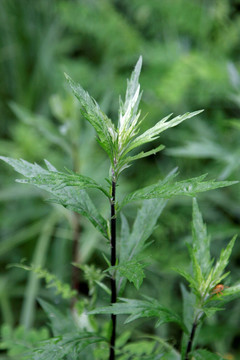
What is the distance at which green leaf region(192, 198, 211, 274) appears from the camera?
0.55 metres

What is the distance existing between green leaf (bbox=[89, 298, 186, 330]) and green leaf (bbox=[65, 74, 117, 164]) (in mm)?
194

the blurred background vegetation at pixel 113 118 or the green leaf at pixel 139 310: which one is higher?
the blurred background vegetation at pixel 113 118

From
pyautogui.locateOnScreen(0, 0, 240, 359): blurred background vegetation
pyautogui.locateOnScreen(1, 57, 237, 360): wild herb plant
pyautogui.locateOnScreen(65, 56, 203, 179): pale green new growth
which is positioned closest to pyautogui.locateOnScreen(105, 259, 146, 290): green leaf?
pyautogui.locateOnScreen(1, 57, 237, 360): wild herb plant

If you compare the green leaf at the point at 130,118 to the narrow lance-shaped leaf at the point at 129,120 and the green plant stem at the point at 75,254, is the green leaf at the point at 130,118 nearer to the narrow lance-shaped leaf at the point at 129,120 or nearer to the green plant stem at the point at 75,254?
the narrow lance-shaped leaf at the point at 129,120

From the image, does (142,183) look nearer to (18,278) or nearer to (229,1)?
(18,278)

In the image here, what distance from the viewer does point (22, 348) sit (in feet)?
2.29

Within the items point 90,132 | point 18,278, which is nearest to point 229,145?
point 90,132

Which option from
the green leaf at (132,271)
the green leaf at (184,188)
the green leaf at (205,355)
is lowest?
the green leaf at (205,355)

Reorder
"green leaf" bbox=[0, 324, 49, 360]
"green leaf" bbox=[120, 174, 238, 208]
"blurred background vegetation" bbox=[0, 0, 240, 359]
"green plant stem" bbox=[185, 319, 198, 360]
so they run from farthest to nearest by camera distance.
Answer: "blurred background vegetation" bbox=[0, 0, 240, 359], "green leaf" bbox=[0, 324, 49, 360], "green plant stem" bbox=[185, 319, 198, 360], "green leaf" bbox=[120, 174, 238, 208]

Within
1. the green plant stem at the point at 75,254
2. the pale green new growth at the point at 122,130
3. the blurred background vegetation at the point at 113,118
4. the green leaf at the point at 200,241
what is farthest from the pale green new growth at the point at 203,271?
the green plant stem at the point at 75,254

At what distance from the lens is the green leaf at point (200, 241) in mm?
546

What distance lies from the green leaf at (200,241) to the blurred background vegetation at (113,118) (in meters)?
0.49

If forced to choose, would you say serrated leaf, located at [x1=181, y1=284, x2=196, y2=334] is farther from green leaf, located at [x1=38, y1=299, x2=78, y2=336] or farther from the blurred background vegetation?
the blurred background vegetation

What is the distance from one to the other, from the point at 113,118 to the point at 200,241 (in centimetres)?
143
